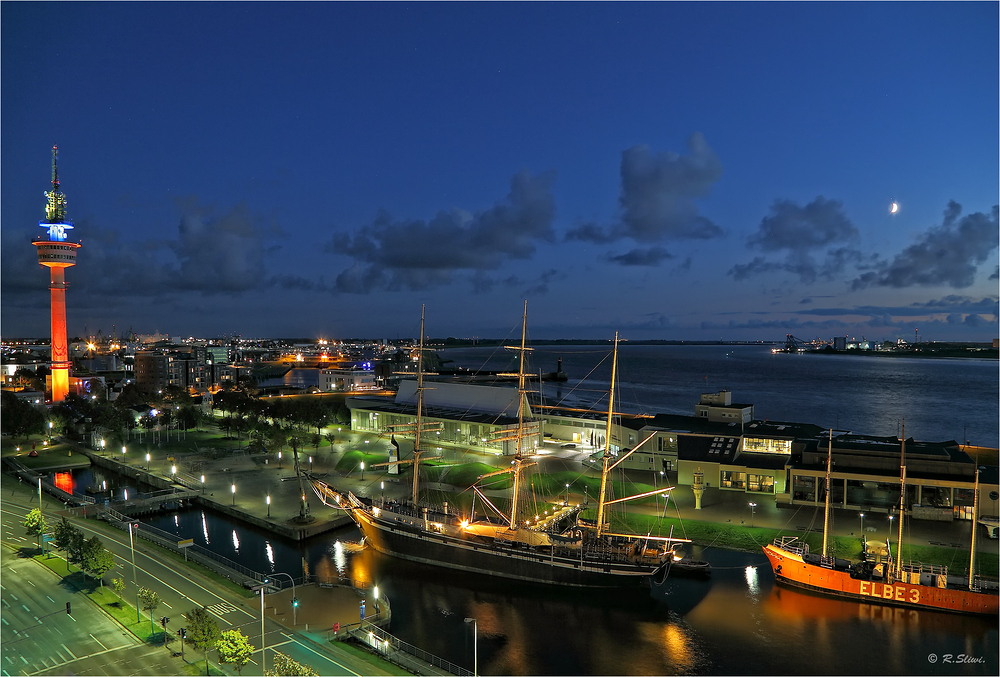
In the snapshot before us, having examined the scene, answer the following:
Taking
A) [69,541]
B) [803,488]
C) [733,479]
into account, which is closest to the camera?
[69,541]

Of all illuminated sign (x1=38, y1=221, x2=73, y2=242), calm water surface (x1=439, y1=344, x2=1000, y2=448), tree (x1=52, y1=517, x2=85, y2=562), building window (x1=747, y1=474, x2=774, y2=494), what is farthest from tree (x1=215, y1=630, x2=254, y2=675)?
illuminated sign (x1=38, y1=221, x2=73, y2=242)

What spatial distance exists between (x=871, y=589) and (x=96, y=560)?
93.2ft

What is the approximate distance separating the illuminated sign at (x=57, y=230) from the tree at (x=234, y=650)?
3223 inches

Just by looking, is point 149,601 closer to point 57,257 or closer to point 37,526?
point 37,526

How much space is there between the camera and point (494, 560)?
2594 cm

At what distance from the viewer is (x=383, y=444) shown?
45.9 meters

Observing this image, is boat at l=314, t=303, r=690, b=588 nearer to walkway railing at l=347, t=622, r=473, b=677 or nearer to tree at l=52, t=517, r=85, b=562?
walkway railing at l=347, t=622, r=473, b=677

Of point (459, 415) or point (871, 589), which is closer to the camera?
point (871, 589)

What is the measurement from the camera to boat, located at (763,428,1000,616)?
20703 millimetres

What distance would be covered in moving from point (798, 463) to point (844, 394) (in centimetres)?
7766

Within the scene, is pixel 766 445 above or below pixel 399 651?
above

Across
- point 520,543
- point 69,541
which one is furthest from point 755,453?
point 69,541

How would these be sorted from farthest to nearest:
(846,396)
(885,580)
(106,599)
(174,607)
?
(846,396) < (885,580) < (106,599) < (174,607)

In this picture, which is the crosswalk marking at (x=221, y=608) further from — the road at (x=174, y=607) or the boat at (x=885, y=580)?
the boat at (x=885, y=580)
